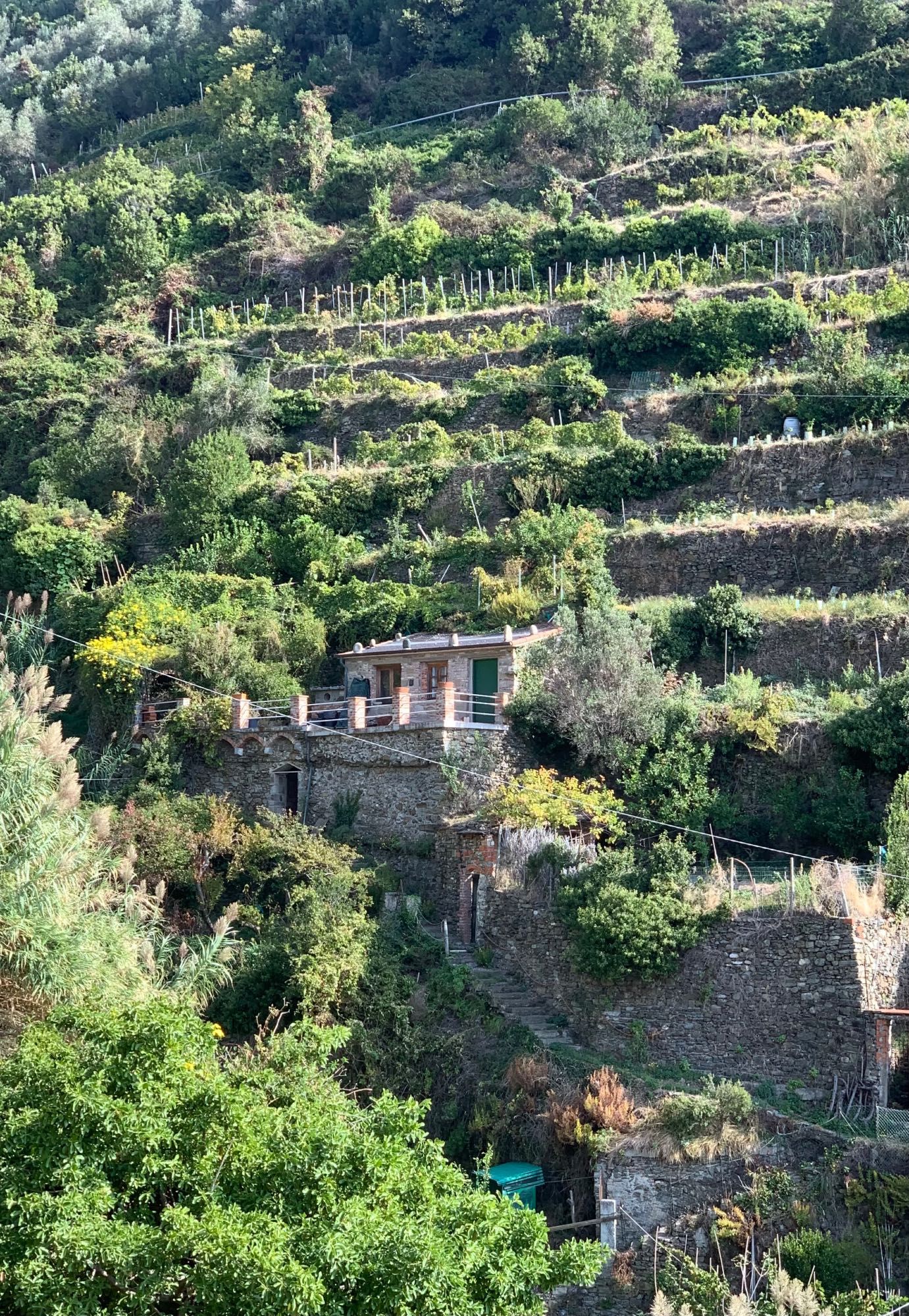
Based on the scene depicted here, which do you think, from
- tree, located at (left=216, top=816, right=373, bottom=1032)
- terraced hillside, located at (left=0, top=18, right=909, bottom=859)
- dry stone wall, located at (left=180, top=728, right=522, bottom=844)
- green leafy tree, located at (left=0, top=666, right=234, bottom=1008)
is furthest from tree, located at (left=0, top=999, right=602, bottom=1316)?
terraced hillside, located at (left=0, top=18, right=909, bottom=859)

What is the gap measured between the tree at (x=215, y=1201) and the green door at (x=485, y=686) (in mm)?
11847

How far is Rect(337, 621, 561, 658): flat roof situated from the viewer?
2877cm

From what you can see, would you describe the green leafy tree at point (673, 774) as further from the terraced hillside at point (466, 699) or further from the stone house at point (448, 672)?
the stone house at point (448, 672)

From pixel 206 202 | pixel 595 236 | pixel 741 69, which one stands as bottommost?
pixel 595 236

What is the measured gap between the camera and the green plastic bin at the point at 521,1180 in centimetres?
2075

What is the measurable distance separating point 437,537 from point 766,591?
7642 mm

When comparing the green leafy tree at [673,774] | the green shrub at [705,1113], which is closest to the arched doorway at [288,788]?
the green leafy tree at [673,774]

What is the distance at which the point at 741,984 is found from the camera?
22234 mm

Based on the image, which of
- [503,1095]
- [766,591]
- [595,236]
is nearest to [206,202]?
[595,236]

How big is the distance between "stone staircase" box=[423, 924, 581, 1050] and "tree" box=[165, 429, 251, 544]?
15249 millimetres

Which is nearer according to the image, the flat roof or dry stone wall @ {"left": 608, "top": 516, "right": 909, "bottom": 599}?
the flat roof

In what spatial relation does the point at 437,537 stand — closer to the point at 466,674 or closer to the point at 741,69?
the point at 466,674

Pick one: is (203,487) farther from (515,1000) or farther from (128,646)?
(515,1000)

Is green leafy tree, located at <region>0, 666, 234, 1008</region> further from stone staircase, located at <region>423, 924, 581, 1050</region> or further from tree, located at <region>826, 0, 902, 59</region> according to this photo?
tree, located at <region>826, 0, 902, 59</region>
